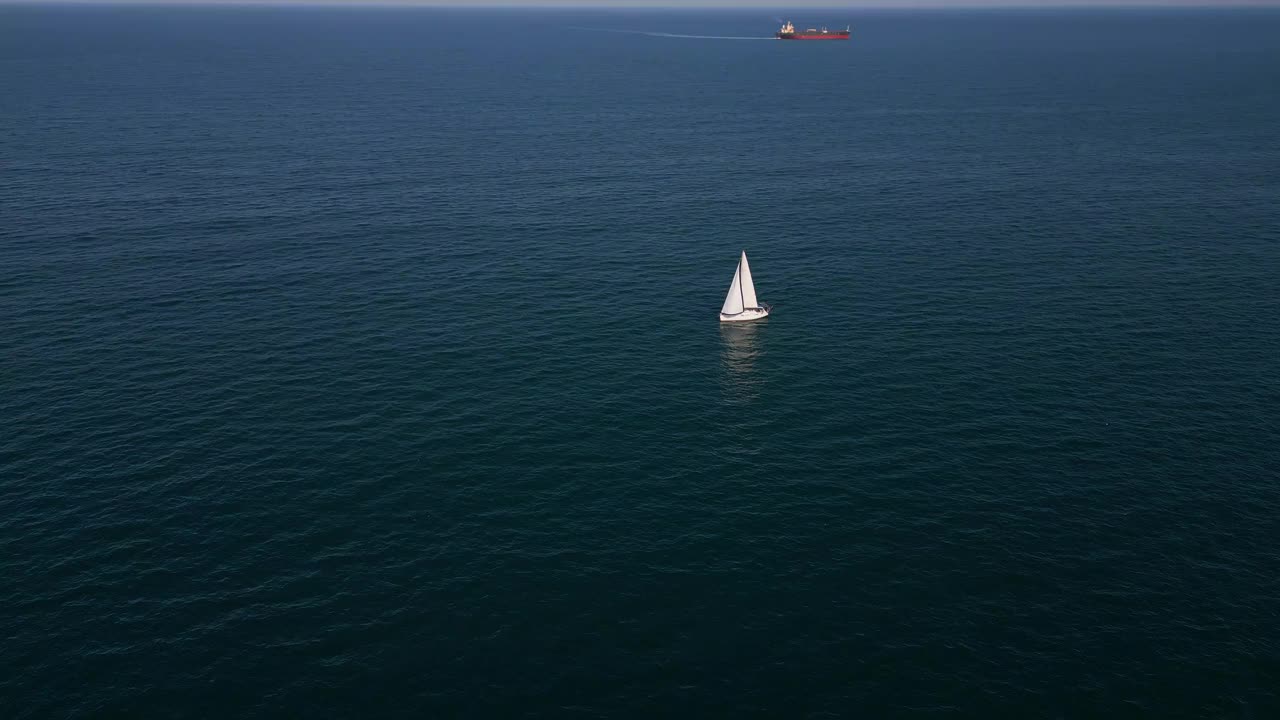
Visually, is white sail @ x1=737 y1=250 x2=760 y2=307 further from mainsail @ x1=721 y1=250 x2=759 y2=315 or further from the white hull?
the white hull

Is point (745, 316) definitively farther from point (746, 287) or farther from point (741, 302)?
point (746, 287)

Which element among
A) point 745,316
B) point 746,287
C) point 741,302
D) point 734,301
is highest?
point 746,287

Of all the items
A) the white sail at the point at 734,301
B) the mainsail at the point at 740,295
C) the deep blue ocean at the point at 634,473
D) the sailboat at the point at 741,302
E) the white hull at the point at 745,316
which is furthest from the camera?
the white hull at the point at 745,316

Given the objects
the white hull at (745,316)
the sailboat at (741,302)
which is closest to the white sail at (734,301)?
the sailboat at (741,302)

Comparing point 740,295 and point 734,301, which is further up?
point 740,295

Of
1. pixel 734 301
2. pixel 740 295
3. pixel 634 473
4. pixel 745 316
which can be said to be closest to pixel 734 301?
pixel 734 301

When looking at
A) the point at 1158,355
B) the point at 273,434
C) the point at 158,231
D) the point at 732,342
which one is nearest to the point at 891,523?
the point at 732,342

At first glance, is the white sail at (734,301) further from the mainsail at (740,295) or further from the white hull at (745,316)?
the white hull at (745,316)

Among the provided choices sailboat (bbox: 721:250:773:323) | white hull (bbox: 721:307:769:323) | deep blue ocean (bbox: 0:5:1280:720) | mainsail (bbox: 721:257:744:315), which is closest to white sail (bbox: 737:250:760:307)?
sailboat (bbox: 721:250:773:323)
